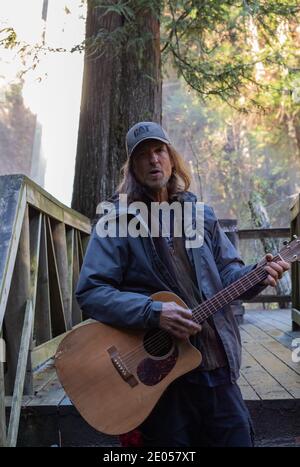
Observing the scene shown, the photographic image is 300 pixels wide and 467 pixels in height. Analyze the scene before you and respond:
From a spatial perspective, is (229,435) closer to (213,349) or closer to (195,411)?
(195,411)

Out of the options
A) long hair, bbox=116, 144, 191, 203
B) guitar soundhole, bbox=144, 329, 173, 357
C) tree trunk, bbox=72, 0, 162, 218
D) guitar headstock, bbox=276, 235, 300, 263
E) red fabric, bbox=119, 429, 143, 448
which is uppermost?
tree trunk, bbox=72, 0, 162, 218

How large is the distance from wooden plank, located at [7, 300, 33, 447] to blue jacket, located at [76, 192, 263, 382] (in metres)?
0.85

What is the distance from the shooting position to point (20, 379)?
9.55ft

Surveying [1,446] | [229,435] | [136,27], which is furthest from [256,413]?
[136,27]

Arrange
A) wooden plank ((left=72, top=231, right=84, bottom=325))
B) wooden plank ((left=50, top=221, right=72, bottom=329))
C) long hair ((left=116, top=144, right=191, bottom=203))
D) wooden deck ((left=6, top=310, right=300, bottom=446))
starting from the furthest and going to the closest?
wooden plank ((left=72, top=231, right=84, bottom=325)), wooden plank ((left=50, top=221, right=72, bottom=329)), wooden deck ((left=6, top=310, right=300, bottom=446)), long hair ((left=116, top=144, right=191, bottom=203))

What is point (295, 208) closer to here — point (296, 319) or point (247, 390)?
point (296, 319)

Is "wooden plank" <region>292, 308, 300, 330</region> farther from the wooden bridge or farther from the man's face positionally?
the man's face

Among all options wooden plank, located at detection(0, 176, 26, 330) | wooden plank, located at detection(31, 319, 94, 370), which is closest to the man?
wooden plank, located at detection(0, 176, 26, 330)

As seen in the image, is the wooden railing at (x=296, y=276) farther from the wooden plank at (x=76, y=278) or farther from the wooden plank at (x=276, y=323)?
the wooden plank at (x=76, y=278)

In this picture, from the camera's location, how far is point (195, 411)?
221 centimetres

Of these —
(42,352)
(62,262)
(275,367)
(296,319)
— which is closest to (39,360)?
(42,352)

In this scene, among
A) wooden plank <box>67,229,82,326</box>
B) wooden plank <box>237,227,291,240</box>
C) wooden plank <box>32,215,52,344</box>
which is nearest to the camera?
wooden plank <box>32,215,52,344</box>

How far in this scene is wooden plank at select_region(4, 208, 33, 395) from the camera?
310 centimetres

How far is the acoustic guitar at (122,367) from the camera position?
2.15 meters
